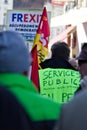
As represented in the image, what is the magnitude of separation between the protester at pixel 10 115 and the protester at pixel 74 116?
200 mm

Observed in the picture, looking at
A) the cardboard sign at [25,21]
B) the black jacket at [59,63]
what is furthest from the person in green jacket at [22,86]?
the cardboard sign at [25,21]

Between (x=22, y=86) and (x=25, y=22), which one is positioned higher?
(x=22, y=86)

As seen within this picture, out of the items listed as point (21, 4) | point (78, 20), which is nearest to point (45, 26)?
point (78, 20)

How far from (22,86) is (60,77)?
130 inches

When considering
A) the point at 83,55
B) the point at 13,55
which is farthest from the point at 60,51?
the point at 13,55

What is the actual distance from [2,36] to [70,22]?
32.0 meters

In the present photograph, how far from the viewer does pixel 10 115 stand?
282cm

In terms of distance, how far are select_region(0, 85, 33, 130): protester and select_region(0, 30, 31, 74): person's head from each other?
16 cm

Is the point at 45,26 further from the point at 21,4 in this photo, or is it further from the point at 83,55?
the point at 21,4

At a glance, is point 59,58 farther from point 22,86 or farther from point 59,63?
point 22,86

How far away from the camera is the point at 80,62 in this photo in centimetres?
552

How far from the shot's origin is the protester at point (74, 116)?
2676 mm

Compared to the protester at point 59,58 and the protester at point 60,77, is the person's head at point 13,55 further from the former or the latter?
the protester at point 59,58

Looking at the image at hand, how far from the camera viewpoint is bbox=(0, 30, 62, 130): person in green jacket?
2.89 m
